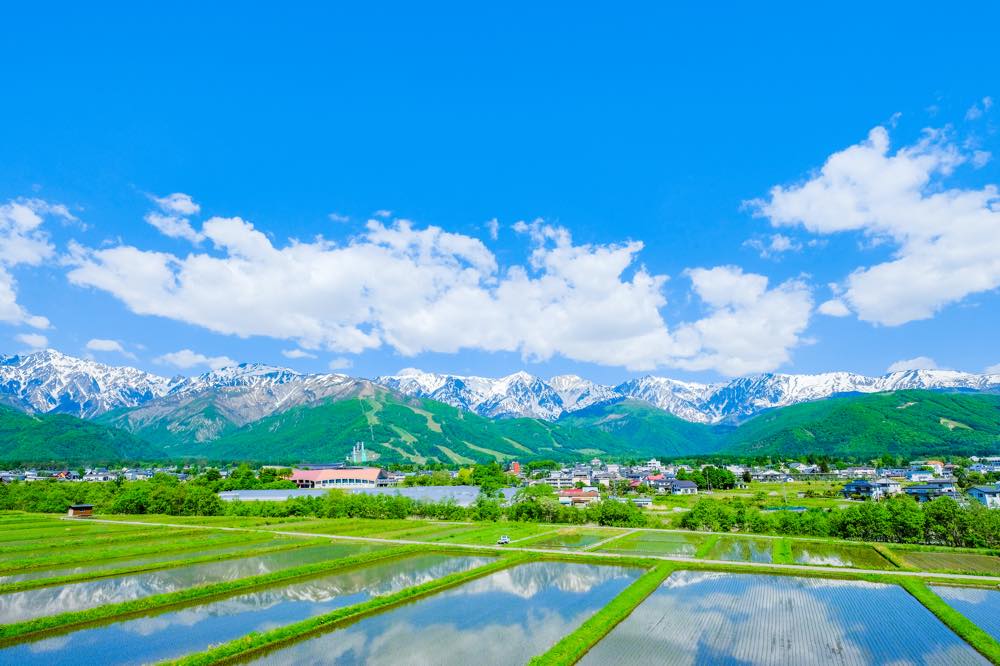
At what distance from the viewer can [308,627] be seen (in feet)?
72.3

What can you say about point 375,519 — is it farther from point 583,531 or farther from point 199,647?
point 199,647

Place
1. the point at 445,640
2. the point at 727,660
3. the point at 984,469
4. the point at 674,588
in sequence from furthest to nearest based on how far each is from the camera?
the point at 984,469 → the point at 674,588 → the point at 445,640 → the point at 727,660

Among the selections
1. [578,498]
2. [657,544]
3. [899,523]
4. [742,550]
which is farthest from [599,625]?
[578,498]

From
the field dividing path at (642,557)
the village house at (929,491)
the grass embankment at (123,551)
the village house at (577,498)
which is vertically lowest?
the field dividing path at (642,557)

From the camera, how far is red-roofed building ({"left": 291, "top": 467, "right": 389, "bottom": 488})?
128 m

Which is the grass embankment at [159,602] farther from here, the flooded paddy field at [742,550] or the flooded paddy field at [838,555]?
the flooded paddy field at [838,555]

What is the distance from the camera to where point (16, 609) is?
25172 millimetres

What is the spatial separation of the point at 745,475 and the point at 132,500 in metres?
121

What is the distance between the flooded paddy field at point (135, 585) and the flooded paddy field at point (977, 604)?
3597 centimetres

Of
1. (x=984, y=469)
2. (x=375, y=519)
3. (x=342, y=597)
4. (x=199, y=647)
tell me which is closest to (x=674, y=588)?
(x=342, y=597)

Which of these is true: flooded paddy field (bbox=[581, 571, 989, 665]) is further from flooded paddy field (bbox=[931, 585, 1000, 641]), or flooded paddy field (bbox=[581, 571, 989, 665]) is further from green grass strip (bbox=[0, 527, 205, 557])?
green grass strip (bbox=[0, 527, 205, 557])

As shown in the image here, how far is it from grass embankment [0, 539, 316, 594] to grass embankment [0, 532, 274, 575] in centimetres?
406

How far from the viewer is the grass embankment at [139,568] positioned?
29.5m

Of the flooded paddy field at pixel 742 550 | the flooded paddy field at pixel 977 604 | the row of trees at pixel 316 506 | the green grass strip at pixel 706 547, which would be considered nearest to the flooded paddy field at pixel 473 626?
the green grass strip at pixel 706 547
